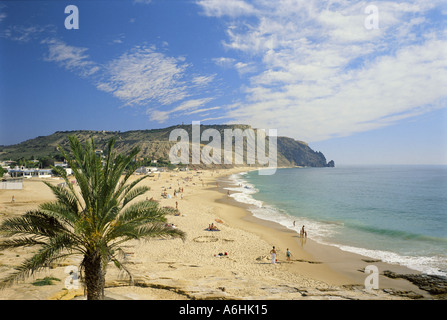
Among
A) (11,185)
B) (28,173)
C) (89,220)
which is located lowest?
(11,185)

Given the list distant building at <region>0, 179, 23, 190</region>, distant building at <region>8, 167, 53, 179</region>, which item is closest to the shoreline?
distant building at <region>0, 179, 23, 190</region>

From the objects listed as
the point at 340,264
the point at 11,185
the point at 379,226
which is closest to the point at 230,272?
the point at 340,264

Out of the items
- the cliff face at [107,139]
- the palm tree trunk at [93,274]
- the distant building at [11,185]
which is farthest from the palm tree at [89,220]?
the cliff face at [107,139]

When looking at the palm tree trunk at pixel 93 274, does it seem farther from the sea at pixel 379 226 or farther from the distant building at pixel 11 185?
the distant building at pixel 11 185

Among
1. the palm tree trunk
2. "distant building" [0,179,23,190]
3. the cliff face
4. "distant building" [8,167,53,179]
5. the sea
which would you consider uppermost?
the cliff face

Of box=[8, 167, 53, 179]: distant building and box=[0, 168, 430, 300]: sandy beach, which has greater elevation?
box=[8, 167, 53, 179]: distant building

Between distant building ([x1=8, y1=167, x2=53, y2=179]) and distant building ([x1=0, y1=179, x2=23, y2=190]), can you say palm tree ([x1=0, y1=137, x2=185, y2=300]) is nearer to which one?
distant building ([x1=0, y1=179, x2=23, y2=190])

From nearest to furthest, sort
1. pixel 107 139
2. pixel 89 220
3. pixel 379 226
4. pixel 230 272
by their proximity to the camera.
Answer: pixel 89 220, pixel 230 272, pixel 379 226, pixel 107 139

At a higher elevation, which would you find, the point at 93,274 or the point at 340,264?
the point at 93,274

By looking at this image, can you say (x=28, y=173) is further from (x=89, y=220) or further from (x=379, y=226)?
(x=379, y=226)

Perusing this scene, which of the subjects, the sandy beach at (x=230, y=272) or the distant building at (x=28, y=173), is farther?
the distant building at (x=28, y=173)

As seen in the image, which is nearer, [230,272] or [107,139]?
[230,272]

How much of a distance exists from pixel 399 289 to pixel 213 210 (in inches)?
831

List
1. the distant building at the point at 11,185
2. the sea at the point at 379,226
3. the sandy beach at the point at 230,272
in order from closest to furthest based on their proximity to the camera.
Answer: the sandy beach at the point at 230,272 → the sea at the point at 379,226 → the distant building at the point at 11,185
